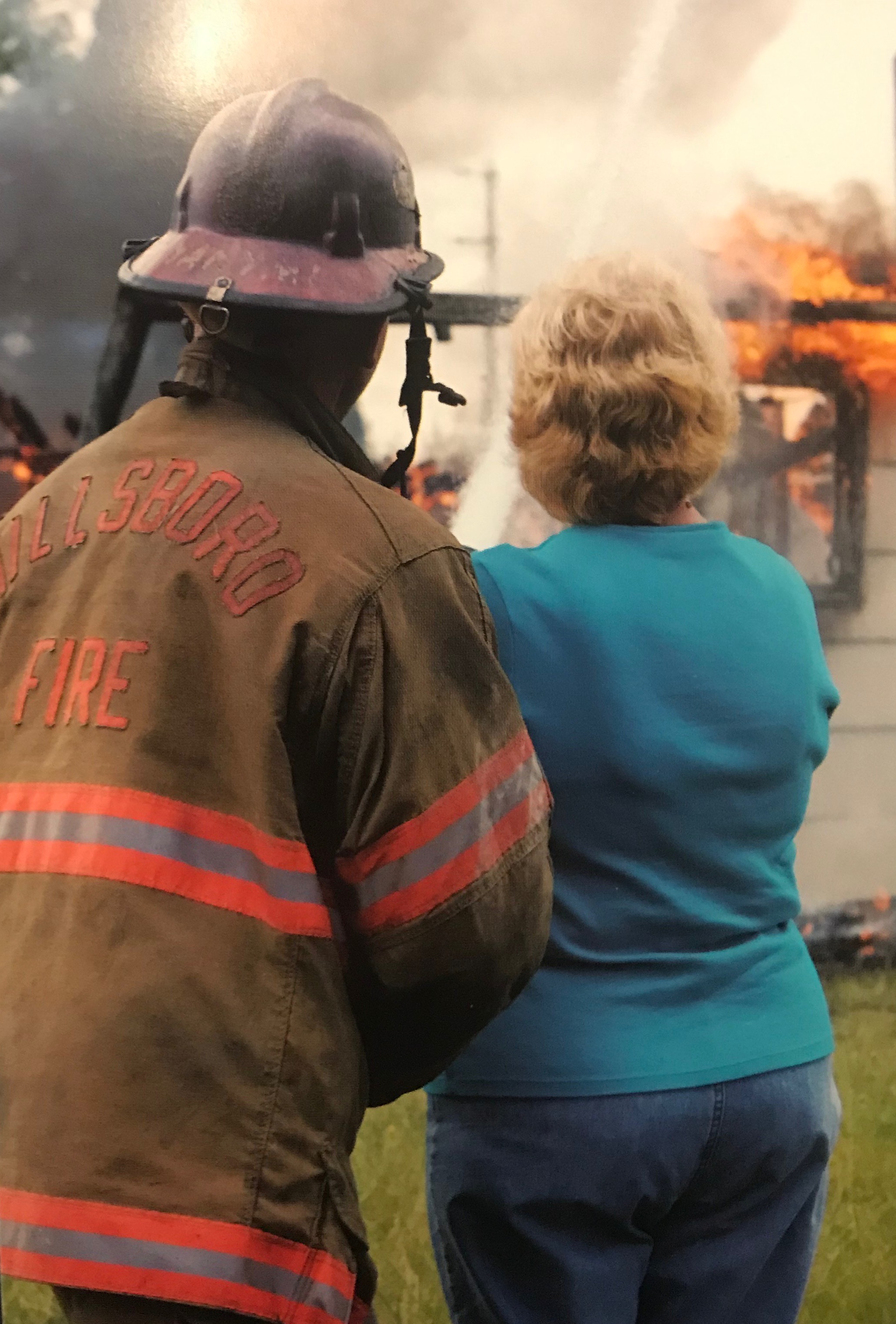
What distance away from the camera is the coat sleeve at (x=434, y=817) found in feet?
3.61

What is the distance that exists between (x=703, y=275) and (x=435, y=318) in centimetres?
72

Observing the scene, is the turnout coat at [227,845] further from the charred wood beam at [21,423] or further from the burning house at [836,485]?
the burning house at [836,485]

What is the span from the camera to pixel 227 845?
107 centimetres

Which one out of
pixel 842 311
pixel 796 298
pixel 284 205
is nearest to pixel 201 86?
pixel 284 205

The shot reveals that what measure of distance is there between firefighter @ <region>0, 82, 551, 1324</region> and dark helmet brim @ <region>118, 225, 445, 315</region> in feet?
0.05

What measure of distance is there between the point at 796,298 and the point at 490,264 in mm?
915

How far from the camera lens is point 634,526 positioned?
143 cm

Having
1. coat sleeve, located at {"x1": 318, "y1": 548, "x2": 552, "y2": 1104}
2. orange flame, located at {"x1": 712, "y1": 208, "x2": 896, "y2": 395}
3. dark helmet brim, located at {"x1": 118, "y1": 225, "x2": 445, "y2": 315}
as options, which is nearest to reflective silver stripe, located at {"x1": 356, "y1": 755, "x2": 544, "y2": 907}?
coat sleeve, located at {"x1": 318, "y1": 548, "x2": 552, "y2": 1104}

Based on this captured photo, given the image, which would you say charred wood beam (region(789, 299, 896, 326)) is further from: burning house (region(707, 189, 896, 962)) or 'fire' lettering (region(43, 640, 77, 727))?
'fire' lettering (region(43, 640, 77, 727))

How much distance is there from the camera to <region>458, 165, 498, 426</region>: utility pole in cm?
250

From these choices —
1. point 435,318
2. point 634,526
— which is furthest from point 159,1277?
point 435,318

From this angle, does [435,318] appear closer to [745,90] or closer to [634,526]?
[745,90]

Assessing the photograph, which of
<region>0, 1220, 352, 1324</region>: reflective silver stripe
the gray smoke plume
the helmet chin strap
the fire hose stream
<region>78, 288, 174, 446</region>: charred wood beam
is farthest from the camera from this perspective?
the fire hose stream

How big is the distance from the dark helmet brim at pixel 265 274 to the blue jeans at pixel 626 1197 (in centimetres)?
85
